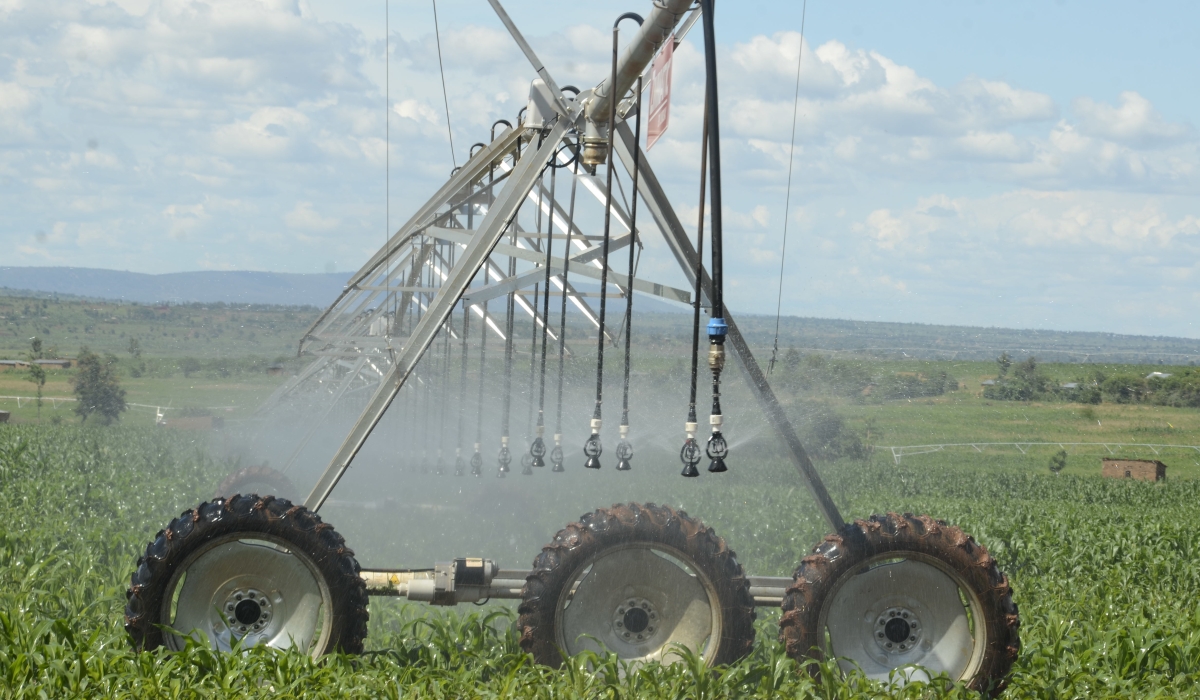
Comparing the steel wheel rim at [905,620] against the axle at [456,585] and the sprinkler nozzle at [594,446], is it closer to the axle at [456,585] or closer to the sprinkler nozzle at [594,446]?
the axle at [456,585]

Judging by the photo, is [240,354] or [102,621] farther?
[240,354]

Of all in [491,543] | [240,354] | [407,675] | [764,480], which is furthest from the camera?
[240,354]

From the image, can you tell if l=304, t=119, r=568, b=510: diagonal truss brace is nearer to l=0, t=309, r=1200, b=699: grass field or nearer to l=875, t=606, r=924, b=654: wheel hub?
l=0, t=309, r=1200, b=699: grass field

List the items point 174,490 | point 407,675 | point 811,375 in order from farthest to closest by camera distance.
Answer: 1. point 811,375
2. point 174,490
3. point 407,675

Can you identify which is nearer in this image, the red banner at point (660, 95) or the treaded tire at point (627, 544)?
the treaded tire at point (627, 544)

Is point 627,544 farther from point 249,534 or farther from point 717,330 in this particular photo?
point 249,534

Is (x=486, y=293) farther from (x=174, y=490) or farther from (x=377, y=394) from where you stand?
(x=174, y=490)

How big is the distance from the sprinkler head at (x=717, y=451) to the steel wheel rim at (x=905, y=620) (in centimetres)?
88

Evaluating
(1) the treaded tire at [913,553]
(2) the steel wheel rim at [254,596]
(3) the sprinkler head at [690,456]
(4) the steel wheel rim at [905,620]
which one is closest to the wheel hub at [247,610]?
(2) the steel wheel rim at [254,596]

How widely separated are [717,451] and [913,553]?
116 centimetres

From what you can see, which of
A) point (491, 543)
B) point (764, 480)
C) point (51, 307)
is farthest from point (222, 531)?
point (51, 307)

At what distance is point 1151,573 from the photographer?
1089 centimetres

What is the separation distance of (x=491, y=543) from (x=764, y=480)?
10.5 meters

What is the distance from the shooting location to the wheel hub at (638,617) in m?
6.48
